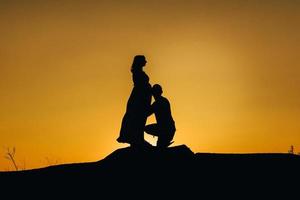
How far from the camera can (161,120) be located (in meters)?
21.4

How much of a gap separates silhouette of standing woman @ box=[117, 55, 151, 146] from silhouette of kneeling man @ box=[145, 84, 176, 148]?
0.79 feet

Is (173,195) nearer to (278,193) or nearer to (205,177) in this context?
(205,177)

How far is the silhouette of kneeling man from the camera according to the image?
2139 centimetres

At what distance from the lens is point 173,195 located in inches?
748

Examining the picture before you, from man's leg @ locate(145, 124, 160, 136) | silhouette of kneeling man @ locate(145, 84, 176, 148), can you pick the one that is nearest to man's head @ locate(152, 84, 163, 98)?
silhouette of kneeling man @ locate(145, 84, 176, 148)

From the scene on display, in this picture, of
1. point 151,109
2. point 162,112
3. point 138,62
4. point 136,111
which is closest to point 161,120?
point 162,112

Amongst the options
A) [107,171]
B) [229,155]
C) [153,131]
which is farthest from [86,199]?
[229,155]

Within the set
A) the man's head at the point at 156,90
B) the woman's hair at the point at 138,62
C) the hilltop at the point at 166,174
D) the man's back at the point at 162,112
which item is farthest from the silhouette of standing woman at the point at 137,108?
the hilltop at the point at 166,174

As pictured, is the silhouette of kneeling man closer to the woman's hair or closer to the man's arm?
the man's arm

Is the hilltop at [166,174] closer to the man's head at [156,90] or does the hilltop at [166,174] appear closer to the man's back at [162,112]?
the man's back at [162,112]

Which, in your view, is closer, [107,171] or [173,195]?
[173,195]

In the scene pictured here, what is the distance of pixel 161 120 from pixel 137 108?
0.85m

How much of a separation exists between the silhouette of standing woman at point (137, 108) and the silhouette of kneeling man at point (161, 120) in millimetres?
242

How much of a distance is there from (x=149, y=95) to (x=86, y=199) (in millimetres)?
4097
